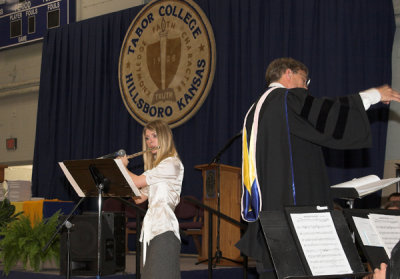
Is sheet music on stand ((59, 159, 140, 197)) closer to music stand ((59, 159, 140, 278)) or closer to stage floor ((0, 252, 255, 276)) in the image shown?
music stand ((59, 159, 140, 278))

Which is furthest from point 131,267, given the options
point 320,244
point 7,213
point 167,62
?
point 320,244

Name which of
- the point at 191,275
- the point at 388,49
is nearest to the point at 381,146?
the point at 388,49

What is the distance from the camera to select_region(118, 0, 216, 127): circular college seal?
380 inches

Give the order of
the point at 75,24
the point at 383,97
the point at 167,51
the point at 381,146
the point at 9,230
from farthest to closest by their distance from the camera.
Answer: the point at 75,24 < the point at 167,51 < the point at 381,146 < the point at 9,230 < the point at 383,97

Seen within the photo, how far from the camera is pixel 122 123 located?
10.7 metres

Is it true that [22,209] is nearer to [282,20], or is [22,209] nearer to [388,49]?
[282,20]

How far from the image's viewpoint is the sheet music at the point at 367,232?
117 inches

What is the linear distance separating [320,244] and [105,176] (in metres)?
2.46

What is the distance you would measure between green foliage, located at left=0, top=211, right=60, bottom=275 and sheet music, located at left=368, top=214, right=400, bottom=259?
4076 mm

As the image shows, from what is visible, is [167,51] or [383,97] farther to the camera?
[167,51]

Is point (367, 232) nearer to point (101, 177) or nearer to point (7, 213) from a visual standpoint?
point (101, 177)

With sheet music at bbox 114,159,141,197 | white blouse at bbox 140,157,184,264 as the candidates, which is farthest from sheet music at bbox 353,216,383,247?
sheet music at bbox 114,159,141,197

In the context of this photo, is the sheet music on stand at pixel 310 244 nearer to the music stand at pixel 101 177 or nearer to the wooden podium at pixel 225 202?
the music stand at pixel 101 177

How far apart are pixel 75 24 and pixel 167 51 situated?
107 inches
